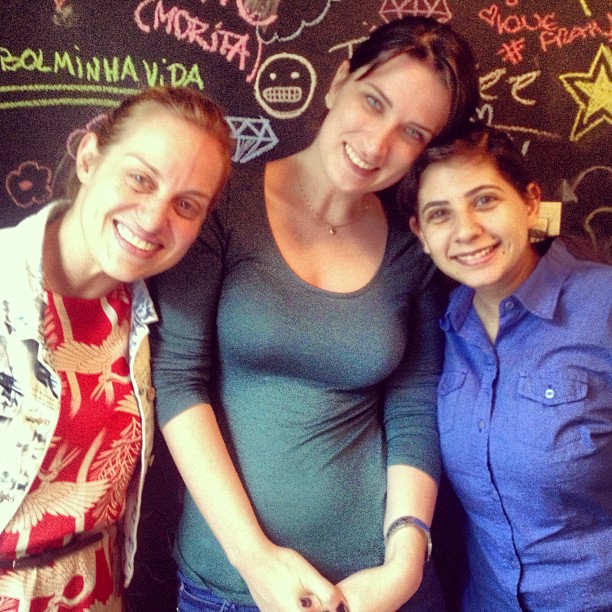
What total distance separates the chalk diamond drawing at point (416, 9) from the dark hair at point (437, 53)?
0.77ft

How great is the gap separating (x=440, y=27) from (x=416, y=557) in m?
0.94

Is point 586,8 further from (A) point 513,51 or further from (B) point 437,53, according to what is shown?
(B) point 437,53

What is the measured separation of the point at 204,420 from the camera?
1091 millimetres

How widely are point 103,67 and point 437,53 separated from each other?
2.19 feet

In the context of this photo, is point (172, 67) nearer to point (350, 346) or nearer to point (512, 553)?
point (350, 346)

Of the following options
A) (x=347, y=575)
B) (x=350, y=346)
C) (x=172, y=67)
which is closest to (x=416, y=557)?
(x=347, y=575)

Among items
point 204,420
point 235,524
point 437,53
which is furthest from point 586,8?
point 235,524

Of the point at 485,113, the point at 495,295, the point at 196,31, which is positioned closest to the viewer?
the point at 495,295

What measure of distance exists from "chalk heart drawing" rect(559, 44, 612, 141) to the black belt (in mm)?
1285

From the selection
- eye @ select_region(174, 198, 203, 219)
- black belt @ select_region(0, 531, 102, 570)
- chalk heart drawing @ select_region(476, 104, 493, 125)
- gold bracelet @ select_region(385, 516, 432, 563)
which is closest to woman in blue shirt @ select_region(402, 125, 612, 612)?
gold bracelet @ select_region(385, 516, 432, 563)

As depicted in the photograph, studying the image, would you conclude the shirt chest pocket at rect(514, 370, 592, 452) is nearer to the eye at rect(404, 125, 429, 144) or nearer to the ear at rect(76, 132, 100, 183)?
the eye at rect(404, 125, 429, 144)

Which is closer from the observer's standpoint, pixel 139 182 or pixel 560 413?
pixel 139 182

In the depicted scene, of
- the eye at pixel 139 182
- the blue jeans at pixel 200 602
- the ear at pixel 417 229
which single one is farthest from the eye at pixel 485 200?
the blue jeans at pixel 200 602

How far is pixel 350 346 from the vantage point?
1116 mm
